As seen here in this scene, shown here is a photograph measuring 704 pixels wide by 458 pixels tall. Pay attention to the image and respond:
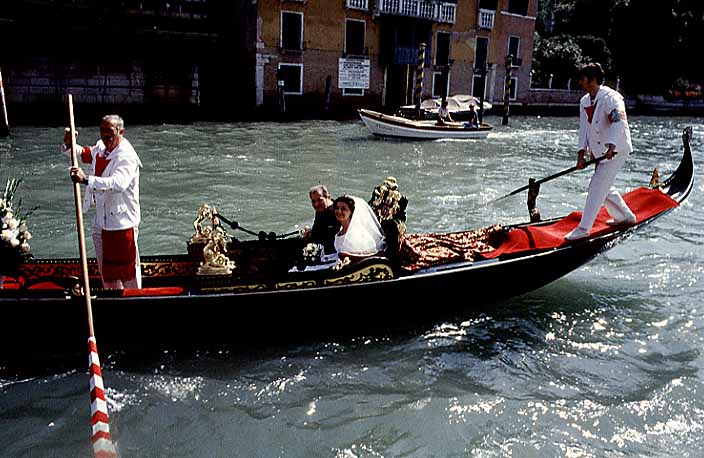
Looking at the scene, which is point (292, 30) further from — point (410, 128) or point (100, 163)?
point (100, 163)

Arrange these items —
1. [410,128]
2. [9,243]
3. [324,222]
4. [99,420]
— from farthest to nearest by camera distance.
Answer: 1. [410,128]
2. [324,222]
3. [9,243]
4. [99,420]

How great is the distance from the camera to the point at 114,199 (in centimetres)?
319

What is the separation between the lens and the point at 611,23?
27.6m

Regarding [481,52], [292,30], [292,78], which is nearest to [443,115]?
[292,78]

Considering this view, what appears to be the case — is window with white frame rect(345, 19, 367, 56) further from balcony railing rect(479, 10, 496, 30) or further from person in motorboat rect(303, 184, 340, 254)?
person in motorboat rect(303, 184, 340, 254)

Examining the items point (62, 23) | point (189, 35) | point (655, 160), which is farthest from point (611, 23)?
point (62, 23)

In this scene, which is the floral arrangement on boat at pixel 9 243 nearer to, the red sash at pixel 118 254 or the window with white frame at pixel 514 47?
the red sash at pixel 118 254

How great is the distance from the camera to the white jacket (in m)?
3.93

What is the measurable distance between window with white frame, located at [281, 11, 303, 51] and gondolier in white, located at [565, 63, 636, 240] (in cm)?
1468

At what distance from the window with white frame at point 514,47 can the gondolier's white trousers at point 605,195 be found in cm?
2031

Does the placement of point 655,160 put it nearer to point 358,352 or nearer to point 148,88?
point 358,352

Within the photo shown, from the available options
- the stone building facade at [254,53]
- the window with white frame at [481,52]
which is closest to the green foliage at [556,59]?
the stone building facade at [254,53]

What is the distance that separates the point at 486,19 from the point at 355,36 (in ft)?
18.9

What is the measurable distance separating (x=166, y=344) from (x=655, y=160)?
11389 millimetres
